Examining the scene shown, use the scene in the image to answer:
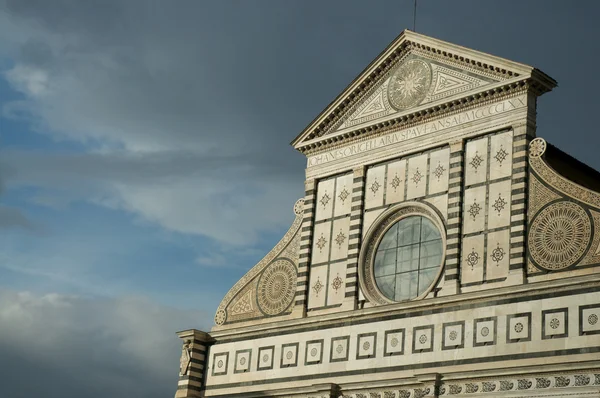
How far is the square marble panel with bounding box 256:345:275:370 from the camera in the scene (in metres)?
26.3

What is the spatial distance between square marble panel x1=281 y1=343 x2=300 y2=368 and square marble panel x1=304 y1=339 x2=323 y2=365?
1.15 feet

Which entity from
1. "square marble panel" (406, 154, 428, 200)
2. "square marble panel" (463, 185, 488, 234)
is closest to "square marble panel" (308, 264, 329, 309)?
"square marble panel" (406, 154, 428, 200)

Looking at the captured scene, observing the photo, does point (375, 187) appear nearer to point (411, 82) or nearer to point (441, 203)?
point (441, 203)

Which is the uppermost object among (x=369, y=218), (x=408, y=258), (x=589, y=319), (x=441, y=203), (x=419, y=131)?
(x=419, y=131)

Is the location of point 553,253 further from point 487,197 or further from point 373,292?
point 373,292

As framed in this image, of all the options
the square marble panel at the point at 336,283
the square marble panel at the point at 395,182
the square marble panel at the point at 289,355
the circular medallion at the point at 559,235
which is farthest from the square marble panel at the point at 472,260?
the square marble panel at the point at 289,355

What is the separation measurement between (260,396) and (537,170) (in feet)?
29.6

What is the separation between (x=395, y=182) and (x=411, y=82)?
2668mm

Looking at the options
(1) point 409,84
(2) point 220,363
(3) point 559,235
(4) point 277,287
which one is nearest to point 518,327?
(3) point 559,235

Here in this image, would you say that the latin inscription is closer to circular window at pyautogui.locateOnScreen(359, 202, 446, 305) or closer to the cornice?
the cornice

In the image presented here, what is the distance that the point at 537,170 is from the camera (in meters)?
22.8

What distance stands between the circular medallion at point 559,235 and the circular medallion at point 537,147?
1.29m

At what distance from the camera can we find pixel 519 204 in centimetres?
Result: 2272

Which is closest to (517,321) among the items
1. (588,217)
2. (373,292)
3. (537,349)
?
(537,349)
